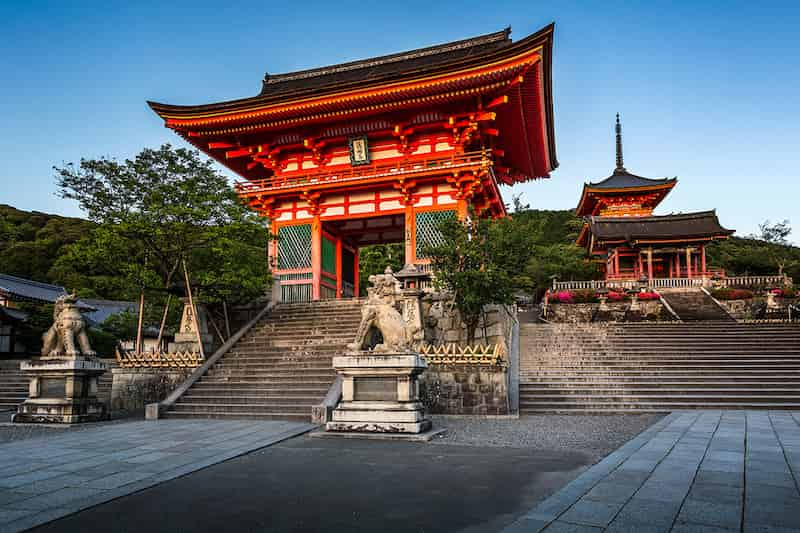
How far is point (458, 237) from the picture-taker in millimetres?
16219

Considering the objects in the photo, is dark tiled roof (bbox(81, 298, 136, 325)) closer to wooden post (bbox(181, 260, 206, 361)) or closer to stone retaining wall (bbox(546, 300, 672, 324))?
wooden post (bbox(181, 260, 206, 361))

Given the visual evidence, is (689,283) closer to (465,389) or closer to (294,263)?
(294,263)

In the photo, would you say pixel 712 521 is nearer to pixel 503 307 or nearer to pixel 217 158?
pixel 503 307

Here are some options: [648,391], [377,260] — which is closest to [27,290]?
[377,260]

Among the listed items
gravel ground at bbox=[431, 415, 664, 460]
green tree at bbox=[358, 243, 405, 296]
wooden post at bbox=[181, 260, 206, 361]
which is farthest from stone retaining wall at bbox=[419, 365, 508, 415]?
green tree at bbox=[358, 243, 405, 296]

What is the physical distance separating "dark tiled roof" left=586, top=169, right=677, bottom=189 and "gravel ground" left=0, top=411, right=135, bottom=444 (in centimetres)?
4084

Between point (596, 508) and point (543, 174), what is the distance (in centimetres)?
2501

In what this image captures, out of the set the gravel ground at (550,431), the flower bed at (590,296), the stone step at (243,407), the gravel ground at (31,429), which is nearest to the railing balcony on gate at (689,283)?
the flower bed at (590,296)

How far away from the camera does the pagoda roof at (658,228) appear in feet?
120

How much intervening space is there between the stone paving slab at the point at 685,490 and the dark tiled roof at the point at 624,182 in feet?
128

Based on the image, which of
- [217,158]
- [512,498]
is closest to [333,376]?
[512,498]

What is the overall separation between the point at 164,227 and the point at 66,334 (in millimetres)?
4116

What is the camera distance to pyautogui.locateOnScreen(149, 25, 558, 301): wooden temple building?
783 inches

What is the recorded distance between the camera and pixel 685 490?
17.1ft
